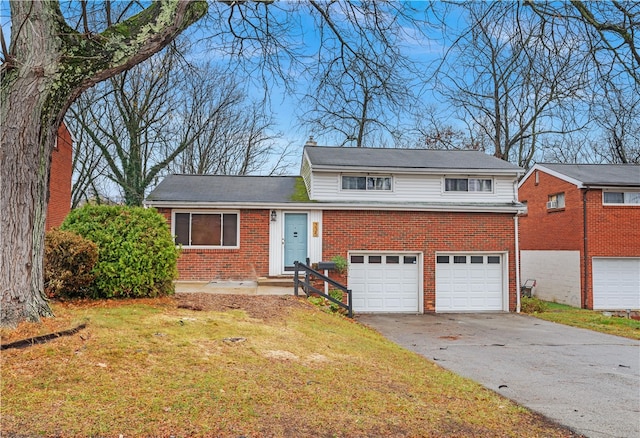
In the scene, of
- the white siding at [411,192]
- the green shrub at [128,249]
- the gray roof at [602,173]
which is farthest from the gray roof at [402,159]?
the green shrub at [128,249]

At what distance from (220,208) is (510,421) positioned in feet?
41.2

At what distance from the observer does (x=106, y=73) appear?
612 centimetres

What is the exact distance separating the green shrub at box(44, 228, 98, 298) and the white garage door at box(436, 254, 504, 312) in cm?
1196

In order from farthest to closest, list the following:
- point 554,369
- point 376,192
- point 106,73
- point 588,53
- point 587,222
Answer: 1. point 587,222
2. point 376,192
3. point 554,369
4. point 106,73
5. point 588,53

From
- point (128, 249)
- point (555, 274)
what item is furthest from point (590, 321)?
point (128, 249)

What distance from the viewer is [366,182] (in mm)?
16969

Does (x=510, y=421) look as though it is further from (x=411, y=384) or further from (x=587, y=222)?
(x=587, y=222)

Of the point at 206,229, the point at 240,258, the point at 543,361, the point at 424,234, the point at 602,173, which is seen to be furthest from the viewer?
the point at 602,173

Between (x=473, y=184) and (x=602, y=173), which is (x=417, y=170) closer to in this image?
(x=473, y=184)

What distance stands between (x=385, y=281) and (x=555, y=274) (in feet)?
32.7

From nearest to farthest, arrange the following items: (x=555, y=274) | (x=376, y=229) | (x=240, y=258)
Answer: (x=240, y=258) < (x=376, y=229) < (x=555, y=274)

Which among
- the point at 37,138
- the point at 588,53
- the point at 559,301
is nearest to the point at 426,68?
the point at 588,53

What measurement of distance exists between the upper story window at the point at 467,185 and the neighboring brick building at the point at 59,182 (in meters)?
16.2

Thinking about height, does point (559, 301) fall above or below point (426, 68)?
below
